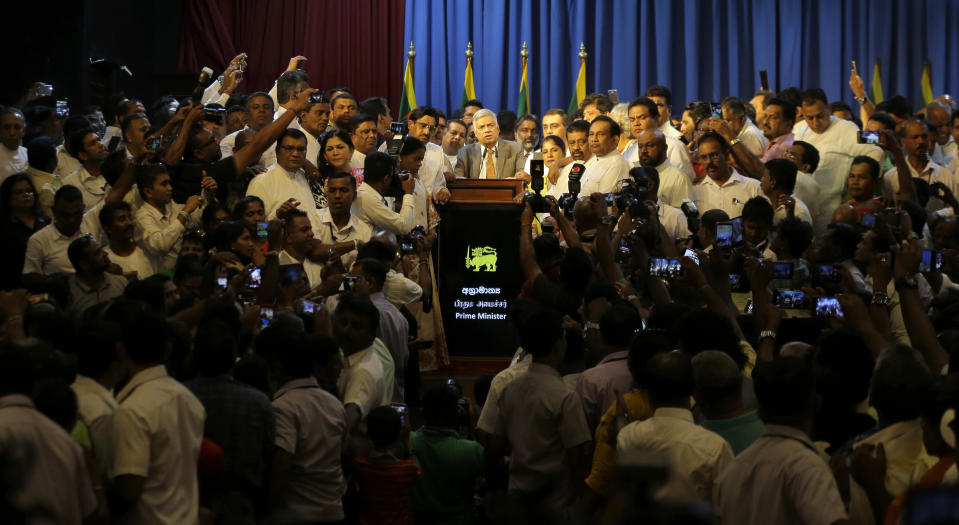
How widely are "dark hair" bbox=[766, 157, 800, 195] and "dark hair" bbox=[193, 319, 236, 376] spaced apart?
12.8 feet

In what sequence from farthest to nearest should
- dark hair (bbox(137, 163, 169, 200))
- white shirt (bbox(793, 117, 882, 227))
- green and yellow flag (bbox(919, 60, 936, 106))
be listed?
green and yellow flag (bbox(919, 60, 936, 106)), white shirt (bbox(793, 117, 882, 227)), dark hair (bbox(137, 163, 169, 200))

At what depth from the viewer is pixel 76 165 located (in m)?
7.36

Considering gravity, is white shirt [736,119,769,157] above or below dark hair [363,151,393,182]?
above

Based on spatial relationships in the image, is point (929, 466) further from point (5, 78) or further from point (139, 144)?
point (5, 78)

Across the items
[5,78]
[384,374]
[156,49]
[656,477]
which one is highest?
[156,49]

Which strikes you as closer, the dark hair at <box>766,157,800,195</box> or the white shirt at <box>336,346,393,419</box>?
the white shirt at <box>336,346,393,419</box>

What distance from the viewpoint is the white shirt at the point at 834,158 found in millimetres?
8094

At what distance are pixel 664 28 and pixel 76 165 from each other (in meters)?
8.85

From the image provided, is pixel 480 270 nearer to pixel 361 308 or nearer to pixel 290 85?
pixel 290 85

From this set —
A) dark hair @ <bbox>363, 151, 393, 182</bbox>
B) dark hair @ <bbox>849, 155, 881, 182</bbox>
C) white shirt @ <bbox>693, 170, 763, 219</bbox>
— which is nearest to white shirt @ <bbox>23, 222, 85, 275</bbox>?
dark hair @ <bbox>363, 151, 393, 182</bbox>

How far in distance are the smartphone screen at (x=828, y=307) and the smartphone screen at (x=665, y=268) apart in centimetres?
73

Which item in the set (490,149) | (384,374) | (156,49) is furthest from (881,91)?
(384,374)

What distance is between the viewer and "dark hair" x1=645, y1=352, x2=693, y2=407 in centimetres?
356

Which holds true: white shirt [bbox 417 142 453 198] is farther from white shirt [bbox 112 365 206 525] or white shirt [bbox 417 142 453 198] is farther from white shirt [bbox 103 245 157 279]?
white shirt [bbox 112 365 206 525]
